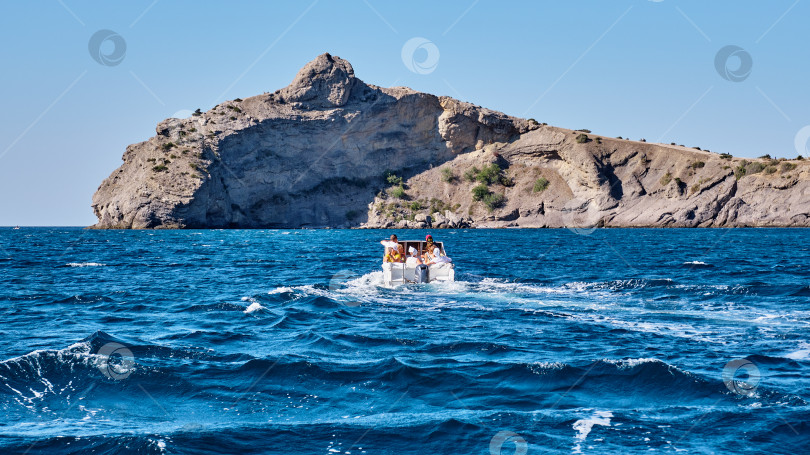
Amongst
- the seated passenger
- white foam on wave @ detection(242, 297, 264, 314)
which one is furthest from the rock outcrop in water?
white foam on wave @ detection(242, 297, 264, 314)

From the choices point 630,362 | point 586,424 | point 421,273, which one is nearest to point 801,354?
point 630,362

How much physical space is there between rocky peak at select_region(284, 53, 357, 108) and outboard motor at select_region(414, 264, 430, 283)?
125106mm

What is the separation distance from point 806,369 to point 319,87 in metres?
144

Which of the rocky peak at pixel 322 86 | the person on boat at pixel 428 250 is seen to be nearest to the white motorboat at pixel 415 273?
the person on boat at pixel 428 250

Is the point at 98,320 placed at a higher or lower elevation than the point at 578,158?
lower

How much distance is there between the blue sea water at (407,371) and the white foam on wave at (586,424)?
0.04m

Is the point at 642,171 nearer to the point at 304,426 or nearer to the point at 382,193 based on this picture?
the point at 382,193

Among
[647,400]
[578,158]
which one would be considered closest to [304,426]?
[647,400]

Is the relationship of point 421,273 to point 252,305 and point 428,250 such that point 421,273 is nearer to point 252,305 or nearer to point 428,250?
point 428,250

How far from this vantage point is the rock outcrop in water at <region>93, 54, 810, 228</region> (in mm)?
132625

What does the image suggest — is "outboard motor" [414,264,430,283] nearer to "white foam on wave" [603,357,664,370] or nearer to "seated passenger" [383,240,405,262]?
"seated passenger" [383,240,405,262]

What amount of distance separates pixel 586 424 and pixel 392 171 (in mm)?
149512

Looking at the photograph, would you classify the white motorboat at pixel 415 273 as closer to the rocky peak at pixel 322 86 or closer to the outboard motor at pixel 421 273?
the outboard motor at pixel 421 273

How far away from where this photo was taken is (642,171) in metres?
140
